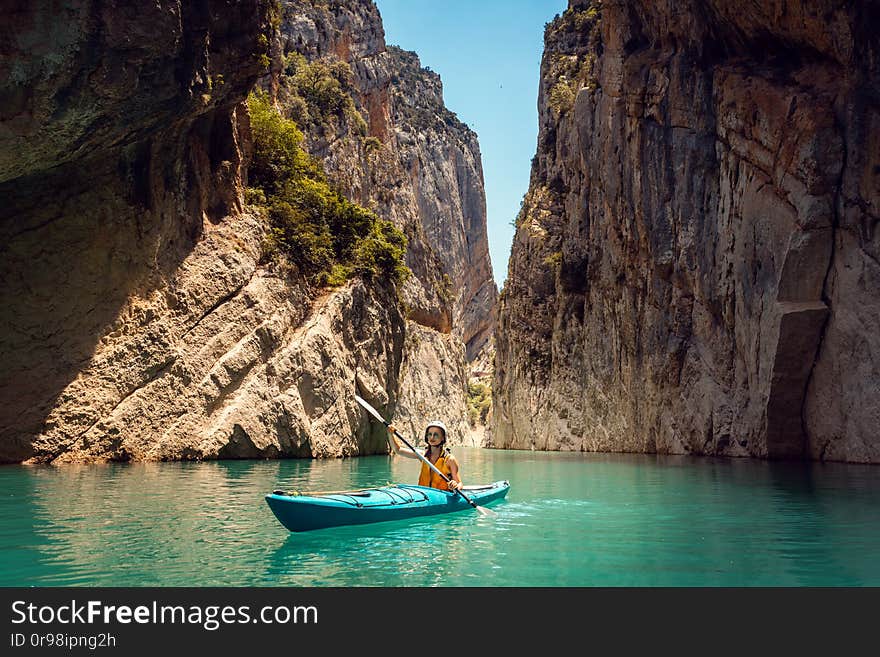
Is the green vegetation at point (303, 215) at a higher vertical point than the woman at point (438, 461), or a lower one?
higher

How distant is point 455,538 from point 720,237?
892 inches

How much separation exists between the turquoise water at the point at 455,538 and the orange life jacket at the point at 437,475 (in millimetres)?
600

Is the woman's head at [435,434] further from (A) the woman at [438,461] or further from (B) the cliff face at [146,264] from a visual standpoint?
(B) the cliff face at [146,264]

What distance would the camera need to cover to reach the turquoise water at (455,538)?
24.0 feet

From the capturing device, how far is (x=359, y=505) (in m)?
10.3

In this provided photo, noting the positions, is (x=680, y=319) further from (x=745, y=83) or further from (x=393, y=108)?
(x=393, y=108)

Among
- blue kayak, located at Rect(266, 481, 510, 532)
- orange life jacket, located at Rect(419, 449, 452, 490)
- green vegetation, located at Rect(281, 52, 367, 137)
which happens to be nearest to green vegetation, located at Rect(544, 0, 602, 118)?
green vegetation, located at Rect(281, 52, 367, 137)

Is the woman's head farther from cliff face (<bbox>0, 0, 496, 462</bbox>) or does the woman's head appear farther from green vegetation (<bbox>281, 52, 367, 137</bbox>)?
green vegetation (<bbox>281, 52, 367, 137</bbox>)

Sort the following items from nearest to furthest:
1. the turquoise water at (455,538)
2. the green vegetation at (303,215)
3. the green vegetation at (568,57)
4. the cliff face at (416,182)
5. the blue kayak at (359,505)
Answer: the turquoise water at (455,538), the blue kayak at (359,505), the green vegetation at (303,215), the green vegetation at (568,57), the cliff face at (416,182)

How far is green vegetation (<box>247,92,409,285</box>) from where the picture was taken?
93.7 ft

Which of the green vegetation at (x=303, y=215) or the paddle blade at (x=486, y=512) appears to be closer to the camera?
the paddle blade at (x=486, y=512)

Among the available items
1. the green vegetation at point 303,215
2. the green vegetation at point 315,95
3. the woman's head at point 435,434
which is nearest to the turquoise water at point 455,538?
the woman's head at point 435,434

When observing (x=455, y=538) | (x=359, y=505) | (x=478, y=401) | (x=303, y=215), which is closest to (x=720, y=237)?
(x=303, y=215)

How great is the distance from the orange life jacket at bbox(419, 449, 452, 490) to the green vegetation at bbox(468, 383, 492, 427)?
75.7m
